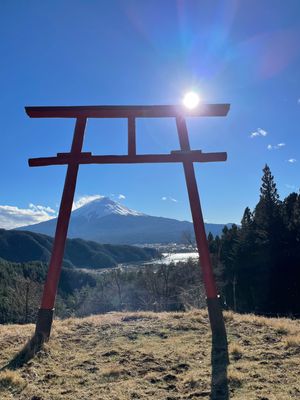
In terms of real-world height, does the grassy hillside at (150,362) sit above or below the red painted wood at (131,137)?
below

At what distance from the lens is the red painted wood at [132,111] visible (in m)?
9.23

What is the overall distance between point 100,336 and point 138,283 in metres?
44.9

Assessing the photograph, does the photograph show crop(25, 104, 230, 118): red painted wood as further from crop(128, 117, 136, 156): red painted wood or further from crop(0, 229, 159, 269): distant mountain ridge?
crop(0, 229, 159, 269): distant mountain ridge

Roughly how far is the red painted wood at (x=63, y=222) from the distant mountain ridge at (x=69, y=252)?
445 feet

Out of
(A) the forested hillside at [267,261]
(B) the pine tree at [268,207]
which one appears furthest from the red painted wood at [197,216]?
(B) the pine tree at [268,207]

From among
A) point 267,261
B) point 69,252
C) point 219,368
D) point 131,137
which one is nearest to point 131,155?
point 131,137

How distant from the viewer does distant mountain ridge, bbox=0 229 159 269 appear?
156 m

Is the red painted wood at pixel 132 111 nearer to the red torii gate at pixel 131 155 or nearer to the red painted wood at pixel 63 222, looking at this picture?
the red torii gate at pixel 131 155

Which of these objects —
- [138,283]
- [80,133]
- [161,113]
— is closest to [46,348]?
[80,133]

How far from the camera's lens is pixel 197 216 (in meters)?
8.80

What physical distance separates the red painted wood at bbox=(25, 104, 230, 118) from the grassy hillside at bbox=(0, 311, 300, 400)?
524cm

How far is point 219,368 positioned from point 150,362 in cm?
131

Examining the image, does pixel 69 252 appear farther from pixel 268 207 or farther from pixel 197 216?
pixel 197 216

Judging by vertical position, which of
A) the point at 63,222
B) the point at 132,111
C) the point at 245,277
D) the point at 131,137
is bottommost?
the point at 245,277
